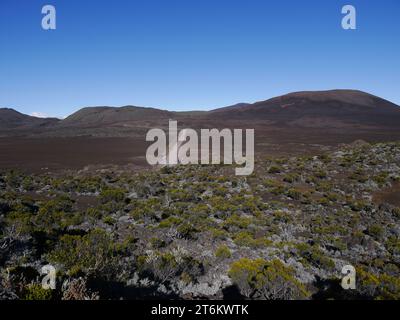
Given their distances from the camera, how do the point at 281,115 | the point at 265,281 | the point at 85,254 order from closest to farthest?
the point at 265,281, the point at 85,254, the point at 281,115

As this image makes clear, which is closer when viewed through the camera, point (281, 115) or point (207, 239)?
point (207, 239)

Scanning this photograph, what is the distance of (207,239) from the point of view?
898 centimetres

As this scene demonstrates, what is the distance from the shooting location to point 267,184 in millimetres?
16047

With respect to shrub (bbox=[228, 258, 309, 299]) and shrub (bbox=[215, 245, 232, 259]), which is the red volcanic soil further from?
shrub (bbox=[228, 258, 309, 299])

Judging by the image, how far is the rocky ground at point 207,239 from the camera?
6.06 metres

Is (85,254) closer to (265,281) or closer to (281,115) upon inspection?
(265,281)

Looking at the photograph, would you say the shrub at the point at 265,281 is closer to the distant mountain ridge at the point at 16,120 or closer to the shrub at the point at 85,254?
the shrub at the point at 85,254

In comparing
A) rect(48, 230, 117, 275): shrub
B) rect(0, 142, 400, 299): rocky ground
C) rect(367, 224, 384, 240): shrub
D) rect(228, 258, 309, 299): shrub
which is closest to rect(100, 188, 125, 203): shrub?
rect(0, 142, 400, 299): rocky ground

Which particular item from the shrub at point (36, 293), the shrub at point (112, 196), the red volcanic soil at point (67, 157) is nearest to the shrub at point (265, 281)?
the shrub at point (36, 293)

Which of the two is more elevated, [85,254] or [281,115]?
[281,115]

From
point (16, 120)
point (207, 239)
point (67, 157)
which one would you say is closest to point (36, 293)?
point (207, 239)

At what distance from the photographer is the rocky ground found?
6.06 meters
